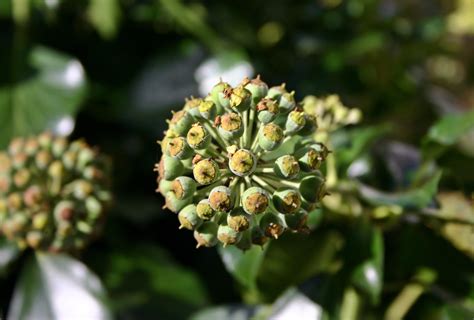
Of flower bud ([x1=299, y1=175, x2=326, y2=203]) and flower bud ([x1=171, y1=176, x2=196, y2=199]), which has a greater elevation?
flower bud ([x1=171, y1=176, x2=196, y2=199])

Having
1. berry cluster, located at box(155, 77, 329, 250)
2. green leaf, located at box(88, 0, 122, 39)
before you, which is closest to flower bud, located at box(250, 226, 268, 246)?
berry cluster, located at box(155, 77, 329, 250)

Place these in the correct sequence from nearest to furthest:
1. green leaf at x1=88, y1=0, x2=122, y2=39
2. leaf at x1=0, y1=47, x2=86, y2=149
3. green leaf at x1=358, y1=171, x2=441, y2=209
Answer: green leaf at x1=358, y1=171, x2=441, y2=209 < leaf at x1=0, y1=47, x2=86, y2=149 < green leaf at x1=88, y1=0, x2=122, y2=39

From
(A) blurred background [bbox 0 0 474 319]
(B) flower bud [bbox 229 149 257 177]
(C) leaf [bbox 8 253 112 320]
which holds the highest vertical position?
(A) blurred background [bbox 0 0 474 319]

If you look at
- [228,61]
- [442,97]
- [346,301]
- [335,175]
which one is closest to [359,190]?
[335,175]

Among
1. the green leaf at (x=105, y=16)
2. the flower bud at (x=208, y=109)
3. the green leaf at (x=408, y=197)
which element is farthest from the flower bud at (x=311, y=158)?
the green leaf at (x=105, y=16)

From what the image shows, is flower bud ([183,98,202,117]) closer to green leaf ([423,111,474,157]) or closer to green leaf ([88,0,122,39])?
green leaf ([423,111,474,157])

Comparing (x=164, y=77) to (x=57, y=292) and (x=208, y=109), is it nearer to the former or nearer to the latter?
(x=57, y=292)

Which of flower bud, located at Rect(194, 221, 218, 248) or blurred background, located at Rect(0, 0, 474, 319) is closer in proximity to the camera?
flower bud, located at Rect(194, 221, 218, 248)
